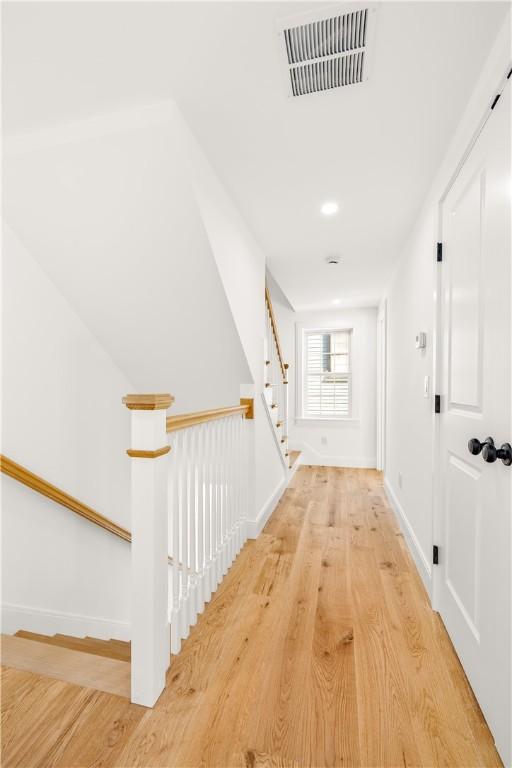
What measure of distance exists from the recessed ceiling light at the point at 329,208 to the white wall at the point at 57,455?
1.96m

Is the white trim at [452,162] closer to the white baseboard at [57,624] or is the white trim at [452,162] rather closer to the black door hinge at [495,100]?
the black door hinge at [495,100]

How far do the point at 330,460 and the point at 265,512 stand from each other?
255cm

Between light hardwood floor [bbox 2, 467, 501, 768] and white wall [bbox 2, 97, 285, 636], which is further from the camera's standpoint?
white wall [bbox 2, 97, 285, 636]

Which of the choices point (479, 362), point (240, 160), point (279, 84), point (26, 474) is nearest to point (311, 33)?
point (279, 84)

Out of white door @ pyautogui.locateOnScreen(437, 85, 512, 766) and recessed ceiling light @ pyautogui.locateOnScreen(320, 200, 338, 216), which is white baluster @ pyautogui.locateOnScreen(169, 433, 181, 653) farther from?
recessed ceiling light @ pyautogui.locateOnScreen(320, 200, 338, 216)

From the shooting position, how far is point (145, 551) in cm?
126

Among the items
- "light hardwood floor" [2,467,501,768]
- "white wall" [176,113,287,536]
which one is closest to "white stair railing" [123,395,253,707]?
"light hardwood floor" [2,467,501,768]

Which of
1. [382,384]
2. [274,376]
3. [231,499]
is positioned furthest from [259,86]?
[382,384]

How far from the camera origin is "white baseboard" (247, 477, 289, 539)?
106 inches

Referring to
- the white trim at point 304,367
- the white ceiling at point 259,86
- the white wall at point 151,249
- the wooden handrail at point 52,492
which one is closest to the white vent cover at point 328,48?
the white ceiling at point 259,86

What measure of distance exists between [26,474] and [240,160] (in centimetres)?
231

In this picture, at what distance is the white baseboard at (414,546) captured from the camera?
1.96 m

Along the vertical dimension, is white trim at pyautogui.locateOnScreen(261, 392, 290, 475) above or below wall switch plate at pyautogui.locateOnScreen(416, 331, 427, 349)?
below

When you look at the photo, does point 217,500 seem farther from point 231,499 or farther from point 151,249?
point 151,249
